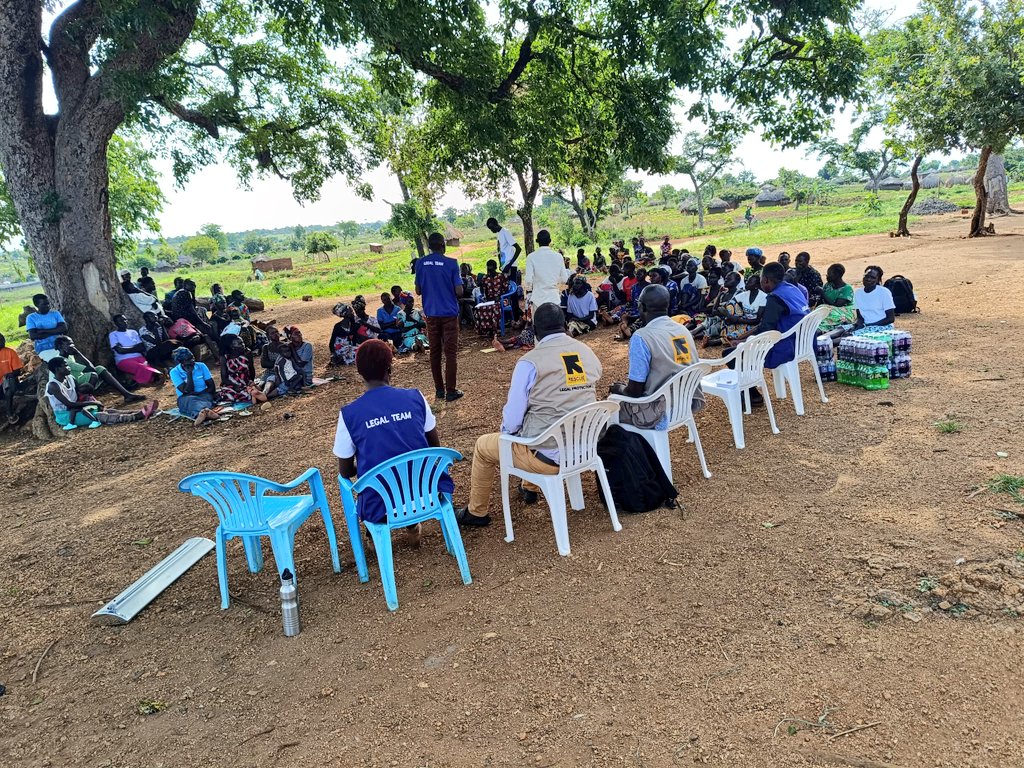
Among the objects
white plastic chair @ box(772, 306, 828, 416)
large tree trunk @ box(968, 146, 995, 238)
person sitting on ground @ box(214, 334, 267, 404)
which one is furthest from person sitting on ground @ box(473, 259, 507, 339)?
large tree trunk @ box(968, 146, 995, 238)

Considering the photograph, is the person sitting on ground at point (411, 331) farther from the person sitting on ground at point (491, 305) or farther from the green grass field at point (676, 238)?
the green grass field at point (676, 238)

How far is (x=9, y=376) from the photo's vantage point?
26.8 feet

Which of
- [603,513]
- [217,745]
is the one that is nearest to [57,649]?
[217,745]

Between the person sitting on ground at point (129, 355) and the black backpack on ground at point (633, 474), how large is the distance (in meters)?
8.32

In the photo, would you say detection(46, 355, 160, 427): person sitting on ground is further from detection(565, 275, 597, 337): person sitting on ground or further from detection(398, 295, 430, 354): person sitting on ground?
detection(565, 275, 597, 337): person sitting on ground

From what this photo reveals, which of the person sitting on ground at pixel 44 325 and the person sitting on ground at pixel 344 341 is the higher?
the person sitting on ground at pixel 44 325

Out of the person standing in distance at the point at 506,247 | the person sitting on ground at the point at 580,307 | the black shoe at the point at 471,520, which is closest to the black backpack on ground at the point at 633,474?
the black shoe at the point at 471,520

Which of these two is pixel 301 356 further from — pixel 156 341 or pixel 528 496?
pixel 528 496

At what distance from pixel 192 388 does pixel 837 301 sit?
26.4 ft

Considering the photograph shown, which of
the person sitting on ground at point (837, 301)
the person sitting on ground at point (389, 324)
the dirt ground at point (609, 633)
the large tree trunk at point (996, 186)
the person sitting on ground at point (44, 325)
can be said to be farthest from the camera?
the large tree trunk at point (996, 186)

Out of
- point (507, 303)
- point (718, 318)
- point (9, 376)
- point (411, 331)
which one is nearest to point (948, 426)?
point (718, 318)

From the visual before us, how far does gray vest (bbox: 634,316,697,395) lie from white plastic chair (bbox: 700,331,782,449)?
1.95 feet

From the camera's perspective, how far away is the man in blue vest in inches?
215

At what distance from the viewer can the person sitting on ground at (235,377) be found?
313 inches
